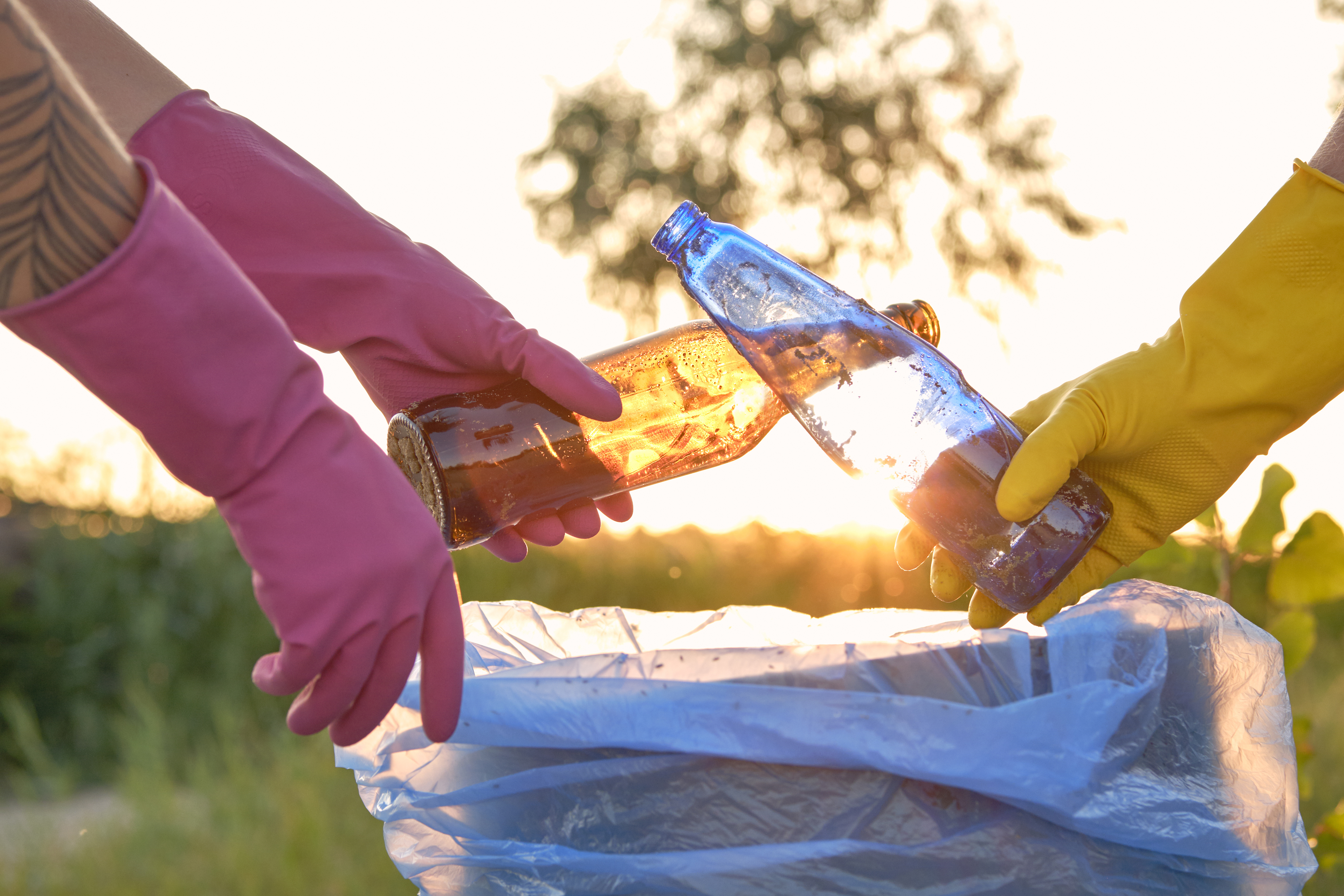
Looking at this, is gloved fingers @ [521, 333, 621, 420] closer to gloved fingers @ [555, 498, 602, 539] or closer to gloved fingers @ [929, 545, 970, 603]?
gloved fingers @ [555, 498, 602, 539]

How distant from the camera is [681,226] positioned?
52.9 inches

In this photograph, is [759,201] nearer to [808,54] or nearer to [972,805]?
[808,54]

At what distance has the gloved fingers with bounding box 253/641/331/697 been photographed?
34.1 inches

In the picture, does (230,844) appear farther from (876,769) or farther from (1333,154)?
(1333,154)

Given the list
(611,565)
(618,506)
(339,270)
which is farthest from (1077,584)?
(611,565)

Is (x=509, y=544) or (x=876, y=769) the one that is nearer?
(x=876, y=769)

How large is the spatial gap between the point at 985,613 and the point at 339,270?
104cm

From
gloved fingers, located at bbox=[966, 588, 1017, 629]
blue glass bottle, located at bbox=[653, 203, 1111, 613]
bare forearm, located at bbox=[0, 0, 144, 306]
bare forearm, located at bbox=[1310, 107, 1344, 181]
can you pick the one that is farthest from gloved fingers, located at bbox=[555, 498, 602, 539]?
bare forearm, located at bbox=[1310, 107, 1344, 181]

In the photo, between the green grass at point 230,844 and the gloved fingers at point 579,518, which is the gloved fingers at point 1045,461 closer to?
the gloved fingers at point 579,518

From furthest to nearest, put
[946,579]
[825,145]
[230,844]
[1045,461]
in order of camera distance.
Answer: [825,145]
[230,844]
[946,579]
[1045,461]

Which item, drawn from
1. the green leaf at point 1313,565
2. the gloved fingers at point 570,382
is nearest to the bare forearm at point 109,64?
the gloved fingers at point 570,382

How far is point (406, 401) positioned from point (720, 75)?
5564 millimetres

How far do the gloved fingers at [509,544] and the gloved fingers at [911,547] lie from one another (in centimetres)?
55

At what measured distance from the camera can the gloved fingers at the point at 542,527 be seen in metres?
1.44
